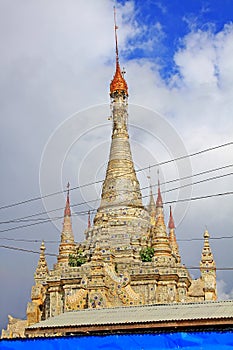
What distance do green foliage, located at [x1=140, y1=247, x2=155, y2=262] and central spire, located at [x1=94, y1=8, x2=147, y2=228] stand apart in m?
5.24

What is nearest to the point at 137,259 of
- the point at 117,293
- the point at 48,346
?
the point at 117,293

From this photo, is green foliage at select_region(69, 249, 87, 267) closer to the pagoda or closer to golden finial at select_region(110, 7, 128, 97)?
the pagoda

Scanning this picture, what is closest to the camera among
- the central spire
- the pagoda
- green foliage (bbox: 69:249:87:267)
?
the pagoda

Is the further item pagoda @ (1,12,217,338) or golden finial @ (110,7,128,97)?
golden finial @ (110,7,128,97)

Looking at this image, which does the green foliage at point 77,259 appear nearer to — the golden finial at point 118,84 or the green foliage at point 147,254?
the green foliage at point 147,254

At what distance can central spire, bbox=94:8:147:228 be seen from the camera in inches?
1946

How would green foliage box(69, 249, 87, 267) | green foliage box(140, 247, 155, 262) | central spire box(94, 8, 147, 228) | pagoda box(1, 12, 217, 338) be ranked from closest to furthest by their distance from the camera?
pagoda box(1, 12, 217, 338) → green foliage box(140, 247, 155, 262) → green foliage box(69, 249, 87, 267) → central spire box(94, 8, 147, 228)

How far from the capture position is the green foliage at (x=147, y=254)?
144ft

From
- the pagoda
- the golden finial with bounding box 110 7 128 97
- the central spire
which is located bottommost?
the pagoda

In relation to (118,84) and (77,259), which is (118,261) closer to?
(77,259)

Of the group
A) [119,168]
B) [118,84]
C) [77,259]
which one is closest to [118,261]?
[77,259]

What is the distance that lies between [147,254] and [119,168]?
10.1 metres

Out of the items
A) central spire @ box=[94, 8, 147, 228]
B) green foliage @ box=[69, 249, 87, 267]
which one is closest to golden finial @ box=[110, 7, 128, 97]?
central spire @ box=[94, 8, 147, 228]

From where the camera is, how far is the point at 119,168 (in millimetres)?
51312
